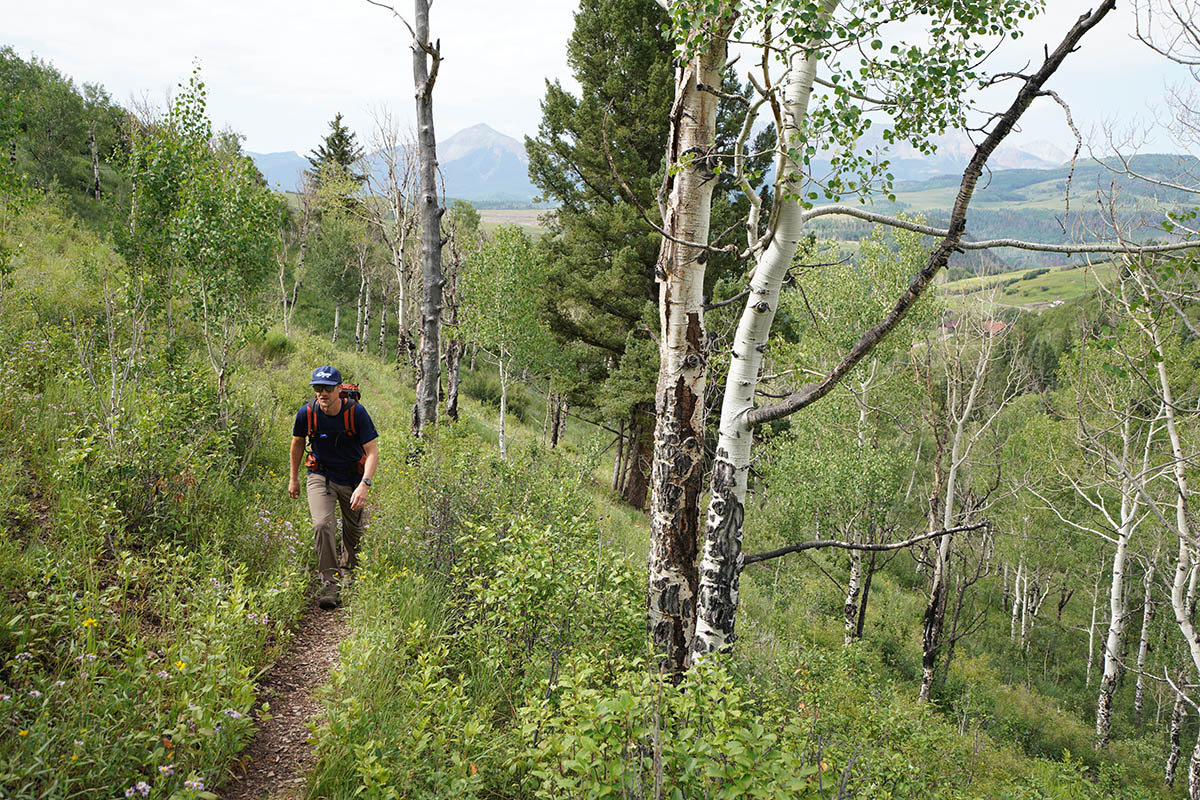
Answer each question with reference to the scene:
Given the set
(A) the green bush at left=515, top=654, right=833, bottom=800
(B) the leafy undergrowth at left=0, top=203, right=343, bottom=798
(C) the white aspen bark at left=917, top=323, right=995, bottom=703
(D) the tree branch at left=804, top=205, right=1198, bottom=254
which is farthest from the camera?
(C) the white aspen bark at left=917, top=323, right=995, bottom=703

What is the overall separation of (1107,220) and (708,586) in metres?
8.82

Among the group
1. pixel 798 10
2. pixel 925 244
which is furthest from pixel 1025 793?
pixel 925 244

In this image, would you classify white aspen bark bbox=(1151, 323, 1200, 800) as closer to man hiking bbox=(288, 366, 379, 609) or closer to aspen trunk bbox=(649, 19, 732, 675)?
aspen trunk bbox=(649, 19, 732, 675)

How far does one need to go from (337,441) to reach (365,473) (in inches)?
17.4

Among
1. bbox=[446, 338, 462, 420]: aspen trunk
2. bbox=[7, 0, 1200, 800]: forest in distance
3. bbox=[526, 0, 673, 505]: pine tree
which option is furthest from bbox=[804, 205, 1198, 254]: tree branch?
bbox=[446, 338, 462, 420]: aspen trunk

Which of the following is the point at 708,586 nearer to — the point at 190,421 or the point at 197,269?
the point at 190,421

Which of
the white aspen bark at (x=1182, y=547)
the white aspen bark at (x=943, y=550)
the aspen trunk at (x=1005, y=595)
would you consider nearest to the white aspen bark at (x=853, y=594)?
the white aspen bark at (x=943, y=550)

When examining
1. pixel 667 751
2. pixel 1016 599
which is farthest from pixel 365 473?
pixel 1016 599

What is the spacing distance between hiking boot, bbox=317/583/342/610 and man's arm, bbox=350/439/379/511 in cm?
74

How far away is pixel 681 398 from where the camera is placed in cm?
416

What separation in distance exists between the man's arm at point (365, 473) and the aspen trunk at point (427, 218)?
3.20m

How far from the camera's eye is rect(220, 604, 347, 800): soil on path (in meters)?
3.05

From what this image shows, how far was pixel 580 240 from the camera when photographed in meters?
18.3

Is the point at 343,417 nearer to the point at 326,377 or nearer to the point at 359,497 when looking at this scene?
the point at 326,377
